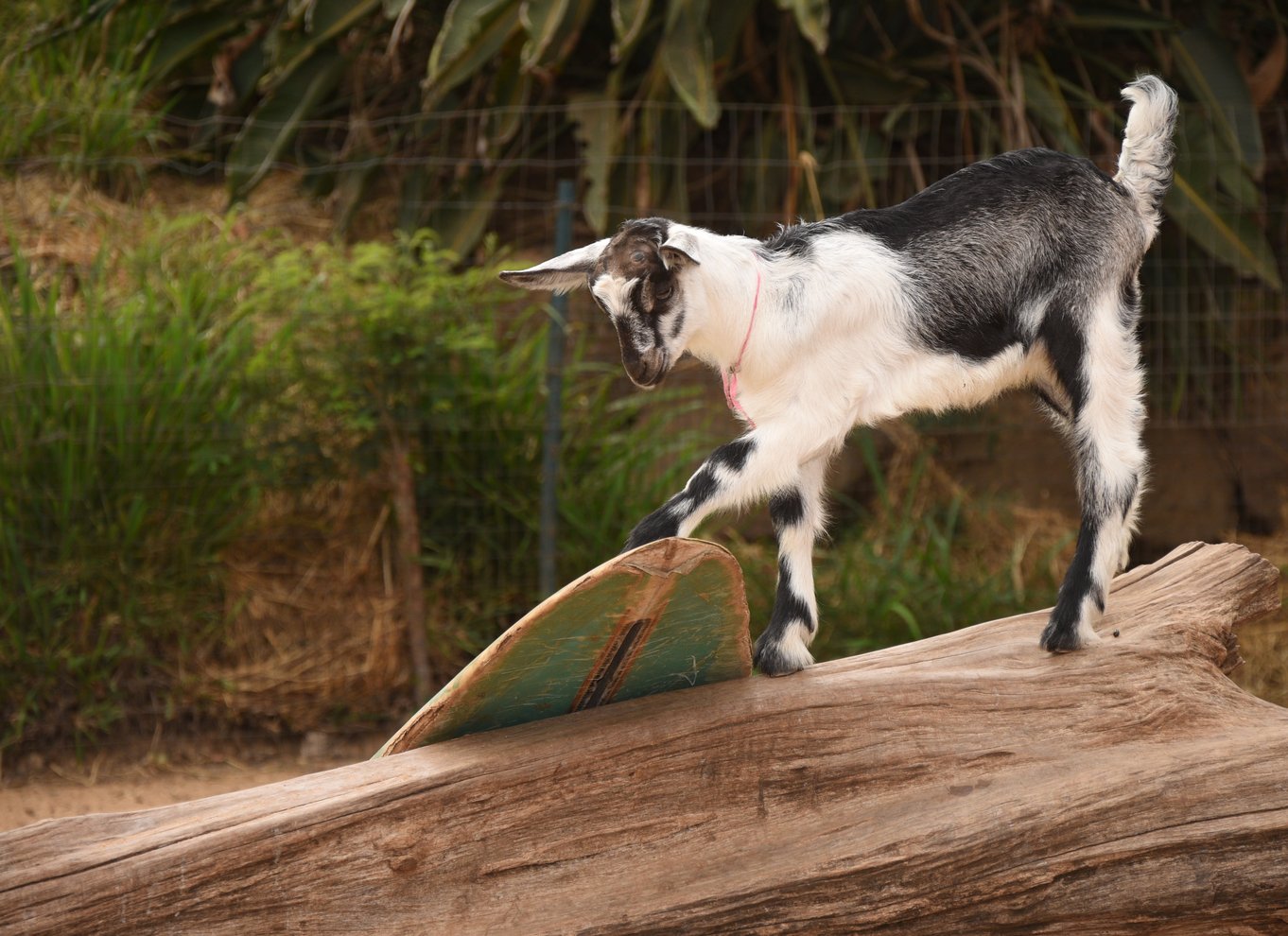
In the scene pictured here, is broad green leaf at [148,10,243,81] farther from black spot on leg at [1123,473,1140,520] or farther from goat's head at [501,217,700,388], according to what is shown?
black spot on leg at [1123,473,1140,520]

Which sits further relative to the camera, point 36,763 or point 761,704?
point 36,763

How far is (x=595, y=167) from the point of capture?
187 inches

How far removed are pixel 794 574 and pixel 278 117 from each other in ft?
12.2

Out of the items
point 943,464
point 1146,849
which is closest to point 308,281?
point 943,464

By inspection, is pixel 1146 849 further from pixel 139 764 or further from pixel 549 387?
pixel 139 764

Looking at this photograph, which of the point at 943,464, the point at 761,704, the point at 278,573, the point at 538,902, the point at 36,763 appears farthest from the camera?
the point at 943,464

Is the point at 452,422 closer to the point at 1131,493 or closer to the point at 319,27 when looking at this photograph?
the point at 319,27

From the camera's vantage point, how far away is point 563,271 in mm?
2201

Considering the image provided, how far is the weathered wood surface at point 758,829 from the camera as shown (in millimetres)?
2119

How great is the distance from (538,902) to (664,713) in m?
0.38

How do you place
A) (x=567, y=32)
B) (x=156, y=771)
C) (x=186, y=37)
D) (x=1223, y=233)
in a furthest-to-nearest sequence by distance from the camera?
1. (x=186, y=37)
2. (x=1223, y=233)
3. (x=567, y=32)
4. (x=156, y=771)

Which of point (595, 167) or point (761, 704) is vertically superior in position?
point (595, 167)

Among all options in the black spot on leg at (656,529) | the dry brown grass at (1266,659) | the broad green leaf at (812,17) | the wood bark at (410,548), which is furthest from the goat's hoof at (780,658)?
the dry brown grass at (1266,659)

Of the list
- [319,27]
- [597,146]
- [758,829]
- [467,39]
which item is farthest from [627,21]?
[758,829]
